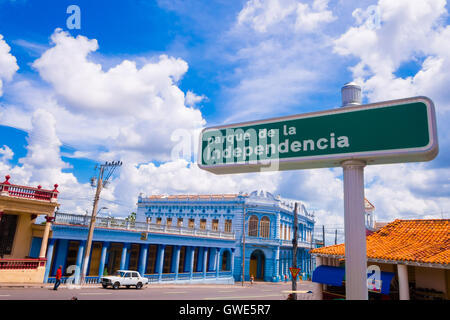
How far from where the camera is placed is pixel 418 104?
9.68 ft

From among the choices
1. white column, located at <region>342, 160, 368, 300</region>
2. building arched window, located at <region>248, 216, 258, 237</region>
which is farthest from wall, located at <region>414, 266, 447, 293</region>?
building arched window, located at <region>248, 216, 258, 237</region>

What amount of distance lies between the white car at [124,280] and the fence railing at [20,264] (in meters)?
4.59

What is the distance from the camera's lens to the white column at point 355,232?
307 cm

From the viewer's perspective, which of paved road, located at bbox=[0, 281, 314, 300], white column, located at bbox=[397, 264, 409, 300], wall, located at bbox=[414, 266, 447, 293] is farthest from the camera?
paved road, located at bbox=[0, 281, 314, 300]

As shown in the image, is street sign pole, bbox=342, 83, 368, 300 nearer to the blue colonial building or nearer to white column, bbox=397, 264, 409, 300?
white column, bbox=397, 264, 409, 300

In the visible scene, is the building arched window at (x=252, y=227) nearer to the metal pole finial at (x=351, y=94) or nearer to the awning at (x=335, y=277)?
the awning at (x=335, y=277)

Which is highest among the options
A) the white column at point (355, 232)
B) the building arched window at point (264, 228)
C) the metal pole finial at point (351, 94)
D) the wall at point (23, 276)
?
the building arched window at point (264, 228)

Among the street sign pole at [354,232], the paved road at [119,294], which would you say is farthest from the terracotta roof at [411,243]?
the street sign pole at [354,232]

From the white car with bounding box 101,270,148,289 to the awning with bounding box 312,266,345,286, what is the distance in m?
19.7

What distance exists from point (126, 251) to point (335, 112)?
29.1 meters

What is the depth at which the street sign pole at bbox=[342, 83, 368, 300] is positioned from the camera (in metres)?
3.07

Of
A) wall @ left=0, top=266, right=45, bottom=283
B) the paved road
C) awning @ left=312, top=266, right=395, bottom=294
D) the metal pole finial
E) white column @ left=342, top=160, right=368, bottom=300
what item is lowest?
→ the paved road
